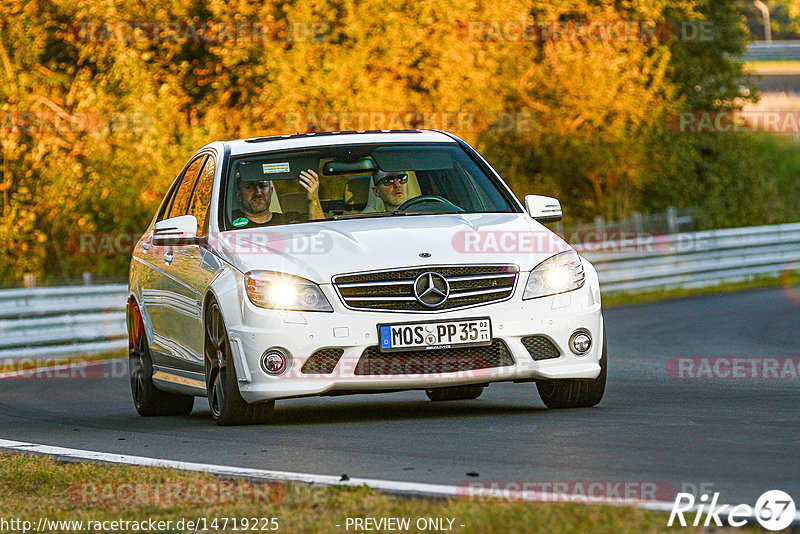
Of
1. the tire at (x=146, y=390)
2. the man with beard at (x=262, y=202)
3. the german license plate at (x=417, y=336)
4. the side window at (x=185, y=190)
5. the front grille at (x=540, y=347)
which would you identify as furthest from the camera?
the tire at (x=146, y=390)

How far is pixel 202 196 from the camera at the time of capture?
33.4ft

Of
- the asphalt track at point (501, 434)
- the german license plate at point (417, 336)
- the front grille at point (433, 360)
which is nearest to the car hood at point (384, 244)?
the german license plate at point (417, 336)

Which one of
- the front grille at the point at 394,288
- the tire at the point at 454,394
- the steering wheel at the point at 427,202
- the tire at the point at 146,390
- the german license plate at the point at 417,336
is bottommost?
the tire at the point at 454,394

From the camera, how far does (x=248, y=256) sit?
29.0 ft

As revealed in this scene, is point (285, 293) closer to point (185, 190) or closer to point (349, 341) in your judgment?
point (349, 341)

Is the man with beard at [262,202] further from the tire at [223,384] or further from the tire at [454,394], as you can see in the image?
the tire at [454,394]

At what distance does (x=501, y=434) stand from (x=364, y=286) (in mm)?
1204

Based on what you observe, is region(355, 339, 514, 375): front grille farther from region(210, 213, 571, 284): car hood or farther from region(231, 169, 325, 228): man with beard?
region(231, 169, 325, 228): man with beard

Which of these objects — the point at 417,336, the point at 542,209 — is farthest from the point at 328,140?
the point at 417,336

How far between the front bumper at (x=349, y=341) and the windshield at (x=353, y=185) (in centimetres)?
107

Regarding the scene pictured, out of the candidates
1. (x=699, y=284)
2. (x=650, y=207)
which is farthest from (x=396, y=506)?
(x=650, y=207)

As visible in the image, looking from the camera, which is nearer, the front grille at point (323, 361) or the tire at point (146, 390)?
the front grille at point (323, 361)

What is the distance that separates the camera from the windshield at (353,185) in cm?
965

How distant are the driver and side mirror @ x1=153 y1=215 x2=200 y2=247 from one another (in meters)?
1.07
